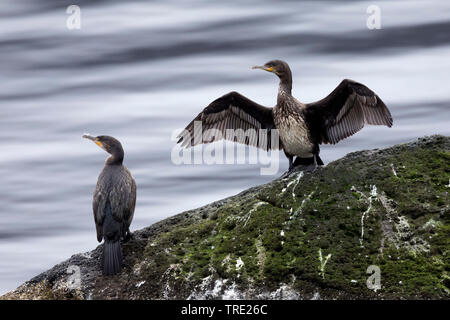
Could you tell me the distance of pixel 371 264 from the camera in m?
6.19

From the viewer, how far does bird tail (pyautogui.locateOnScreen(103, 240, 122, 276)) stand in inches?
264

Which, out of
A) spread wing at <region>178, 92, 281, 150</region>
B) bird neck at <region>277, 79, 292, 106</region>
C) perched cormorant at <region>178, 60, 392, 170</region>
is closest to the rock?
perched cormorant at <region>178, 60, 392, 170</region>

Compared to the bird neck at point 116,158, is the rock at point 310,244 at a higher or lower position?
lower

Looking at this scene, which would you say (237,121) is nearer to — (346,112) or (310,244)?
(346,112)

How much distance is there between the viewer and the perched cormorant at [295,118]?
8.69 meters

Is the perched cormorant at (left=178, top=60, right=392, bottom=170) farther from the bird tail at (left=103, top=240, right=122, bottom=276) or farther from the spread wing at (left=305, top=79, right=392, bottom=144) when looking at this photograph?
the bird tail at (left=103, top=240, right=122, bottom=276)

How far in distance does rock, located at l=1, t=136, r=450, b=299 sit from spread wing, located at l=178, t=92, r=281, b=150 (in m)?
2.13

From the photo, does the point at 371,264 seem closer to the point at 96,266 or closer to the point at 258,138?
the point at 96,266

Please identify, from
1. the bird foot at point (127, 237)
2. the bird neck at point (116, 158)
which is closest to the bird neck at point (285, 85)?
the bird neck at point (116, 158)

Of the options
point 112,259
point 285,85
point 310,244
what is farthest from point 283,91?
point 112,259

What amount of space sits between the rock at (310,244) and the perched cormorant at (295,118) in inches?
60.6

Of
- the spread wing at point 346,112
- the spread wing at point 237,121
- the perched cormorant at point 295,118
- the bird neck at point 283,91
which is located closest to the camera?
the spread wing at point 346,112

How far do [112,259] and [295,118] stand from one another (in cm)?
309

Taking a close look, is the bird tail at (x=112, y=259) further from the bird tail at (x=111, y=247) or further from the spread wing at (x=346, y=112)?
the spread wing at (x=346, y=112)
